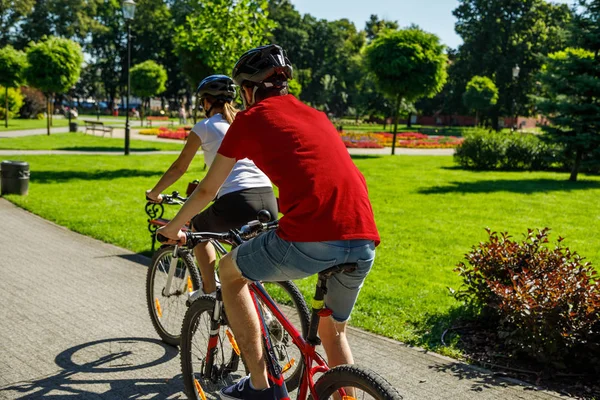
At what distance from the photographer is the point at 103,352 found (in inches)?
182

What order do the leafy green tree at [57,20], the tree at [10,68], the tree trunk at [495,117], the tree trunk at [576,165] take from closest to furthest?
the tree trunk at [576,165]
the tree at [10,68]
the tree trunk at [495,117]
the leafy green tree at [57,20]

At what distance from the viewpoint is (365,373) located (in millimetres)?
2422

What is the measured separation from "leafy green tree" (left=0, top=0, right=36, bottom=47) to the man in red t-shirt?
7213 cm

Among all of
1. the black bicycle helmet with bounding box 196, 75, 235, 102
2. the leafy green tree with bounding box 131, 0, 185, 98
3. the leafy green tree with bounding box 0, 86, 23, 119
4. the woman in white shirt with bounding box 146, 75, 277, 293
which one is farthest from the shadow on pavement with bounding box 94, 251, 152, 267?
the leafy green tree with bounding box 131, 0, 185, 98

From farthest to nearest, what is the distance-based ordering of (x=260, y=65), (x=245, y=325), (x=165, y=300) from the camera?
(x=165, y=300) < (x=245, y=325) < (x=260, y=65)

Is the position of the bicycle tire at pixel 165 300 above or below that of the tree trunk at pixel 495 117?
below

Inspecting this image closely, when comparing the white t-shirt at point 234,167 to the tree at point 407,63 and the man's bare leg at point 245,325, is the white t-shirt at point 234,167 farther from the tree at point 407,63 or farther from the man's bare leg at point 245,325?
the tree at point 407,63

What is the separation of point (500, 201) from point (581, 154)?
22.2ft

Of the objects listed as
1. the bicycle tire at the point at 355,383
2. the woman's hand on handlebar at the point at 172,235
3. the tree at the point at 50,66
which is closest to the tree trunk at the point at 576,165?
the woman's hand on handlebar at the point at 172,235

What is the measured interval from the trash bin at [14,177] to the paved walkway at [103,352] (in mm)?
5828

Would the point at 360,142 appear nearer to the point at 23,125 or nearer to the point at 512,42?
the point at 23,125

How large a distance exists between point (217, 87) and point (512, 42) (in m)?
62.9

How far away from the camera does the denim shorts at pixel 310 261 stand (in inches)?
101

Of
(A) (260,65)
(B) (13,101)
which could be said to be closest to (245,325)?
(A) (260,65)
